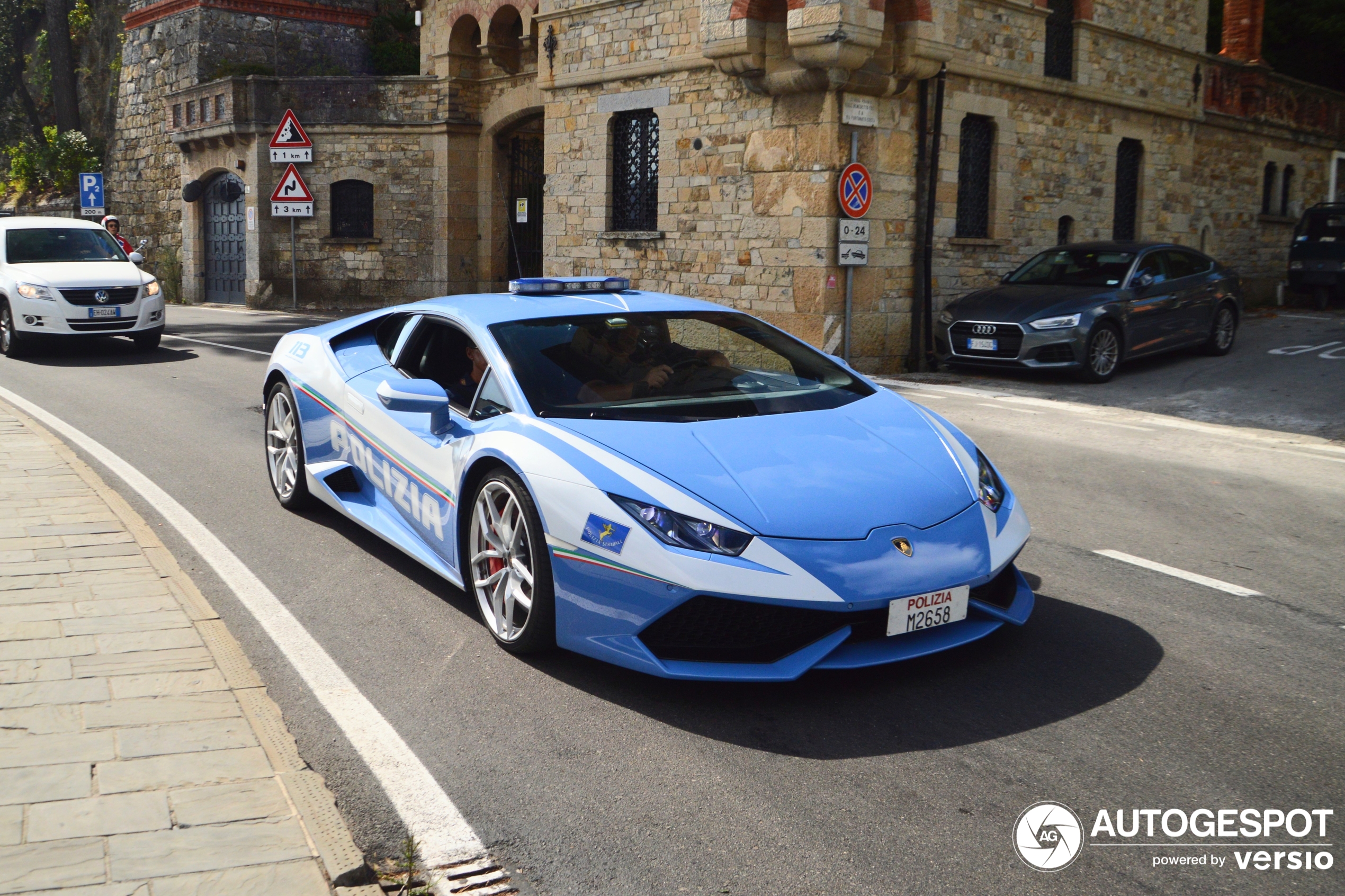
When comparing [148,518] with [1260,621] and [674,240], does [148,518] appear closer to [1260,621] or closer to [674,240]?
[1260,621]

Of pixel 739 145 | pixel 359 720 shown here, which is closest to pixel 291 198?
pixel 739 145

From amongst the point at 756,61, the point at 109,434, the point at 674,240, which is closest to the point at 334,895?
the point at 109,434

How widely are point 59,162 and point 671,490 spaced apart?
3983cm

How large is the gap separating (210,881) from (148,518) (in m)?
4.49

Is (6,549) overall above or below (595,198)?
below

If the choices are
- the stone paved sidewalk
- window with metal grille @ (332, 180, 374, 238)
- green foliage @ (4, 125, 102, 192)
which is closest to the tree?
green foliage @ (4, 125, 102, 192)

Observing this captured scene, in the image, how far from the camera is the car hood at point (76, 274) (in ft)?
50.4

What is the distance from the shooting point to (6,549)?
19.0 feet

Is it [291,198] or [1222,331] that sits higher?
[291,198]

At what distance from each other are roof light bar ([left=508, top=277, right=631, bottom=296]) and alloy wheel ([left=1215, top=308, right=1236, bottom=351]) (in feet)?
43.7

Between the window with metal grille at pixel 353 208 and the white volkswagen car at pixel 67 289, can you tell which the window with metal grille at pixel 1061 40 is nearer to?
the white volkswagen car at pixel 67 289

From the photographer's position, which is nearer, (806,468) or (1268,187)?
(806,468)

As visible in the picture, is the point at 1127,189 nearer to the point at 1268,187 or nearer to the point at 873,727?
the point at 1268,187

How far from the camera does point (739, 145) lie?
57.3 feet
